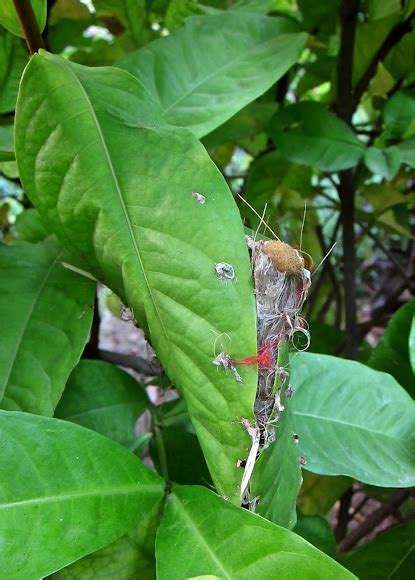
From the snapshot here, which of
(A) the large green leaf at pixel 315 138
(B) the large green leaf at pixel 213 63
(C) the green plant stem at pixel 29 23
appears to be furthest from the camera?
(A) the large green leaf at pixel 315 138

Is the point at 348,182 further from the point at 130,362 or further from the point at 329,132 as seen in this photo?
the point at 130,362

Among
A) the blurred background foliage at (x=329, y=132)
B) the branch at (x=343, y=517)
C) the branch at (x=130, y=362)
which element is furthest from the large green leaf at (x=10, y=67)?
the branch at (x=343, y=517)

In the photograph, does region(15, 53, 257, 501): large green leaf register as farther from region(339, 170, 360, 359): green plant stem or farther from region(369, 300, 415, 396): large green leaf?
region(339, 170, 360, 359): green plant stem

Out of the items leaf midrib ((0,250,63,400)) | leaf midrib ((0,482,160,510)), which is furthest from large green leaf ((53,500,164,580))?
leaf midrib ((0,250,63,400))

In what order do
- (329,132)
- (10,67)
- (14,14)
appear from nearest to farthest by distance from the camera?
1. (14,14)
2. (10,67)
3. (329,132)

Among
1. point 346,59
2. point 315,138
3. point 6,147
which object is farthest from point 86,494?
point 346,59

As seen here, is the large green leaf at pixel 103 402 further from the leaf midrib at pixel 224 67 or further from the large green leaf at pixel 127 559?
the leaf midrib at pixel 224 67
